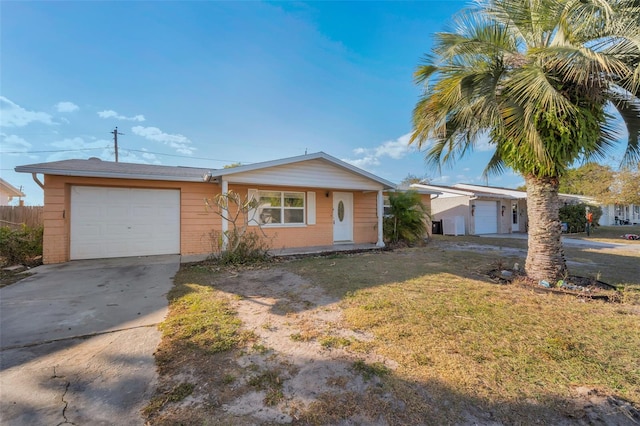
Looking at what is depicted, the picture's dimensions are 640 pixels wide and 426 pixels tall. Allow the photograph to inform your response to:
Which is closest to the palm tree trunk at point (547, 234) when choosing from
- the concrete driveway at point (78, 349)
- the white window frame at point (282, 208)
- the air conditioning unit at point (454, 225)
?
the concrete driveway at point (78, 349)

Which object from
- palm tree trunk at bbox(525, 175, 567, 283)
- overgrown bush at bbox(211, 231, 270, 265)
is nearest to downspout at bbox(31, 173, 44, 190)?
overgrown bush at bbox(211, 231, 270, 265)

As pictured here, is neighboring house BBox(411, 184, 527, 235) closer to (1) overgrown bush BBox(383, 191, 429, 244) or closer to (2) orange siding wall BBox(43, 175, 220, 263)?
(1) overgrown bush BBox(383, 191, 429, 244)

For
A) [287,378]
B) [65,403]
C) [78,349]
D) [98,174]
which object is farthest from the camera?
[98,174]

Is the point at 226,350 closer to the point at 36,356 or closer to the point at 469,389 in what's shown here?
the point at 36,356

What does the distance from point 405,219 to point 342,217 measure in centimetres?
275

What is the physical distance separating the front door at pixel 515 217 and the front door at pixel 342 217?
15.2m

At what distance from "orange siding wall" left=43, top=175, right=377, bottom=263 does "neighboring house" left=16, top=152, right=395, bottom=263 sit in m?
0.02

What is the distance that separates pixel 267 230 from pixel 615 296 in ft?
29.4

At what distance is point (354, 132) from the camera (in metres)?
16.1

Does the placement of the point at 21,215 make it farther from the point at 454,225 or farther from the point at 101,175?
the point at 454,225

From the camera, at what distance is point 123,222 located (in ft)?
27.1

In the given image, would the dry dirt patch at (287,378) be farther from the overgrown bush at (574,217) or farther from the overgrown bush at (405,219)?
the overgrown bush at (574,217)

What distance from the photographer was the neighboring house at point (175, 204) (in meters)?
7.54

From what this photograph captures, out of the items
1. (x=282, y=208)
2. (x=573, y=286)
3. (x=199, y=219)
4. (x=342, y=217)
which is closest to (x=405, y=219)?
(x=342, y=217)
